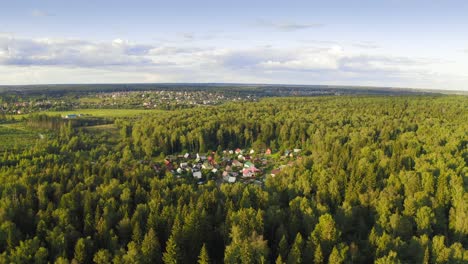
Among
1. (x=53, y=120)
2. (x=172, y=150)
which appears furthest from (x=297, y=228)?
(x=53, y=120)

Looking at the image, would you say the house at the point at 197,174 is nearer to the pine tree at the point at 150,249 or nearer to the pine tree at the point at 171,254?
the pine tree at the point at 150,249

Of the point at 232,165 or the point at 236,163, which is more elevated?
the point at 236,163

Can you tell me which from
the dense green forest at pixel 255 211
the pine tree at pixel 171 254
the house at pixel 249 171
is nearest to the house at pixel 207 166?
the dense green forest at pixel 255 211

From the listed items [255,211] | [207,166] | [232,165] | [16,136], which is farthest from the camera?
[16,136]

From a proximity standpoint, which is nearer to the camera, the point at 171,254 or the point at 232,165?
the point at 171,254

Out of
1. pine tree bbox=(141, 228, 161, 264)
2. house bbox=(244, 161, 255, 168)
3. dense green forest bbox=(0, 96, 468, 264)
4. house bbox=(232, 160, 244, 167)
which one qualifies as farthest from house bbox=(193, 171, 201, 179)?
pine tree bbox=(141, 228, 161, 264)

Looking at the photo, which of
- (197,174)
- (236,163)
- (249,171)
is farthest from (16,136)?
(249,171)

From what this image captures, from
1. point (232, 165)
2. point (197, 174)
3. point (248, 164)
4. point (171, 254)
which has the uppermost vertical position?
point (171, 254)

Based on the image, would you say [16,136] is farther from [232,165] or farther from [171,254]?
[171,254]
